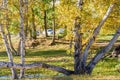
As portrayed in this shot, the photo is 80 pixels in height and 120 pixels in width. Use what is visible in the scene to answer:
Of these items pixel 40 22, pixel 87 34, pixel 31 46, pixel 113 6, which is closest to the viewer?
pixel 113 6

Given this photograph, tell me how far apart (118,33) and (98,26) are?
3.58ft

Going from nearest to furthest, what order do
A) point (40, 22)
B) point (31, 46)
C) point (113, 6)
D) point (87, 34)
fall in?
point (113, 6) < point (87, 34) < point (31, 46) < point (40, 22)

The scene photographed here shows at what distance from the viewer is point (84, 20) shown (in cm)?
1834

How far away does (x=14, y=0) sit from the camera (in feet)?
64.4

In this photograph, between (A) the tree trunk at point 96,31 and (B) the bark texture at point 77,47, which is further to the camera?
(B) the bark texture at point 77,47

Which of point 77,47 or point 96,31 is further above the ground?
point 96,31

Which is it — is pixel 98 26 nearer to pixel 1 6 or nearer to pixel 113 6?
pixel 113 6

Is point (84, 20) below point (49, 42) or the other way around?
the other way around

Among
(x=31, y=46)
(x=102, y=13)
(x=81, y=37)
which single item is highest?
(x=102, y=13)

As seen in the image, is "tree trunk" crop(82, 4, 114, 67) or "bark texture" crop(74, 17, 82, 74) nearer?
"tree trunk" crop(82, 4, 114, 67)

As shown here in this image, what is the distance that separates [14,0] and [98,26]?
4.85 metres

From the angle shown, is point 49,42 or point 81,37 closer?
point 81,37

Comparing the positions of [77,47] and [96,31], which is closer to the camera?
[96,31]

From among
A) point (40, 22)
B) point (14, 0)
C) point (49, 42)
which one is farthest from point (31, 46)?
point (14, 0)
